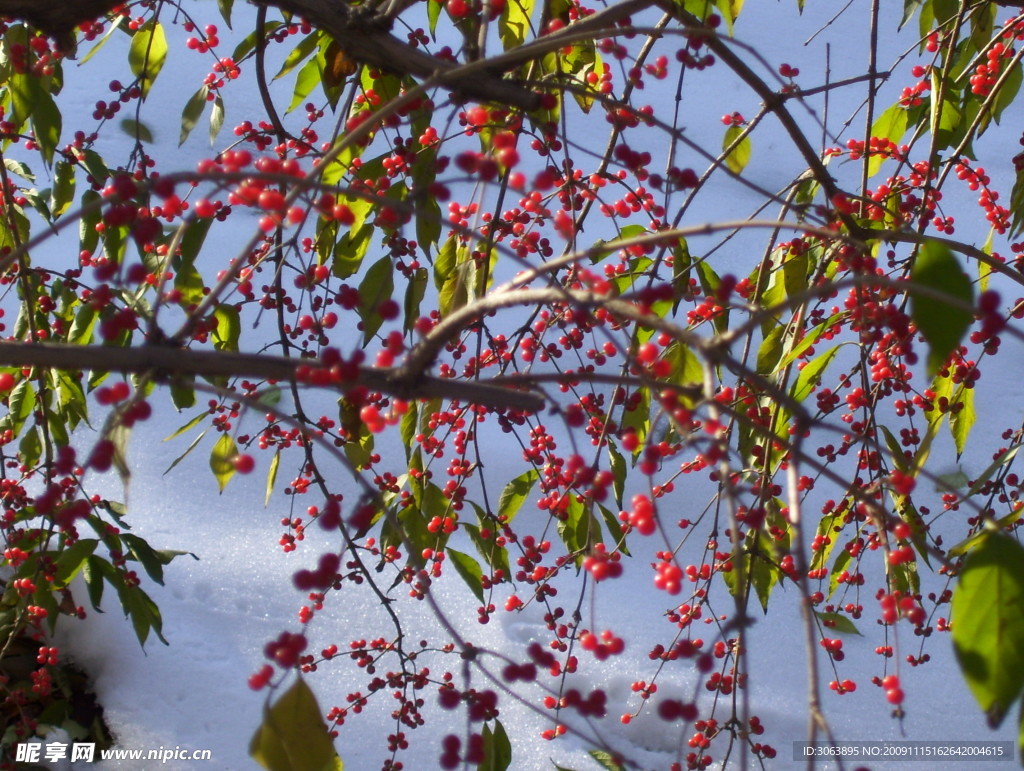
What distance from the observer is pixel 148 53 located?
123 centimetres

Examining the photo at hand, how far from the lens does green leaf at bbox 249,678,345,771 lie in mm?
574

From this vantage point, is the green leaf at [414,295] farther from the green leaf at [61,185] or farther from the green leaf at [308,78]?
the green leaf at [61,185]

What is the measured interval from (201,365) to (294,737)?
0.75ft

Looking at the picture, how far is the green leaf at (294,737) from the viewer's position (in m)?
0.57

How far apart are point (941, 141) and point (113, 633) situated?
164 centimetres

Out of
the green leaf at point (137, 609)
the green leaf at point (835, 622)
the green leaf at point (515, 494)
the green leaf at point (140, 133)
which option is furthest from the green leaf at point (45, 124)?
the green leaf at point (835, 622)

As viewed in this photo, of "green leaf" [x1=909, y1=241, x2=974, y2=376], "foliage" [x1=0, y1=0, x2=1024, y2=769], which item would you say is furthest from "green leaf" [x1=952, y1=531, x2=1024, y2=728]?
"green leaf" [x1=909, y1=241, x2=974, y2=376]

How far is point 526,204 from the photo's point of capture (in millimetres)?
1066

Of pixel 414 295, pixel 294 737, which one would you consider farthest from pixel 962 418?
pixel 294 737

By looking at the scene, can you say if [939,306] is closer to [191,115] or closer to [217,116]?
[191,115]

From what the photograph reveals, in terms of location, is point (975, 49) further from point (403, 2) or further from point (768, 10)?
point (768, 10)

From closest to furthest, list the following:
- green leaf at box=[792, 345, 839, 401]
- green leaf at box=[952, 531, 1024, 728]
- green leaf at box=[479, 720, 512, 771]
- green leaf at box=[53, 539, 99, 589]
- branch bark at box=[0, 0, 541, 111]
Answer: green leaf at box=[952, 531, 1024, 728]
branch bark at box=[0, 0, 541, 111]
green leaf at box=[479, 720, 512, 771]
green leaf at box=[792, 345, 839, 401]
green leaf at box=[53, 539, 99, 589]

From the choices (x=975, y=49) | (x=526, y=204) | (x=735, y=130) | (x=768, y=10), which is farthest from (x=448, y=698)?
(x=768, y=10)

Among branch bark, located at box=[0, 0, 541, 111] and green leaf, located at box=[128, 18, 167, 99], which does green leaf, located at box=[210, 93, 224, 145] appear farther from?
branch bark, located at box=[0, 0, 541, 111]
